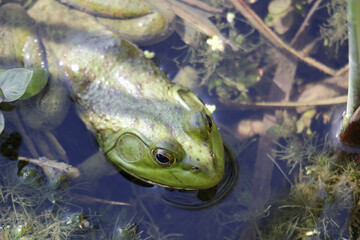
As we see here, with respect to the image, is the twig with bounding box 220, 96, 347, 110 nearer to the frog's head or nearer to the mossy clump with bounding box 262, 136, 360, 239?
the mossy clump with bounding box 262, 136, 360, 239

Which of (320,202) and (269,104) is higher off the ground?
(269,104)

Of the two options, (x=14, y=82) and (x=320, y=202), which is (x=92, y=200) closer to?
(x=14, y=82)

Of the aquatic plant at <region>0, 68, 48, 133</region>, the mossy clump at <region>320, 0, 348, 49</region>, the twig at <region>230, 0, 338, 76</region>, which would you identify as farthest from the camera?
the mossy clump at <region>320, 0, 348, 49</region>

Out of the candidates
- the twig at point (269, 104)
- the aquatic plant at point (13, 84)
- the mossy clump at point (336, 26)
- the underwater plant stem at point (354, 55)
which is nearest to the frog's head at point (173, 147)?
the twig at point (269, 104)

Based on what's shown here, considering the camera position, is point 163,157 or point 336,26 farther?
point 336,26

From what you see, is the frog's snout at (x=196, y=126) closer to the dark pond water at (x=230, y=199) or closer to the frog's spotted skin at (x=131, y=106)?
the frog's spotted skin at (x=131, y=106)

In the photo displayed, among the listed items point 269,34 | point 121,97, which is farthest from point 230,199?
point 269,34

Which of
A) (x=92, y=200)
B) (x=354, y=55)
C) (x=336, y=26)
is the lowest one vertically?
(x=92, y=200)

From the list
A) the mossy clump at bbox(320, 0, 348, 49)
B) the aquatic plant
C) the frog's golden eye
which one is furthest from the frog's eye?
the mossy clump at bbox(320, 0, 348, 49)
